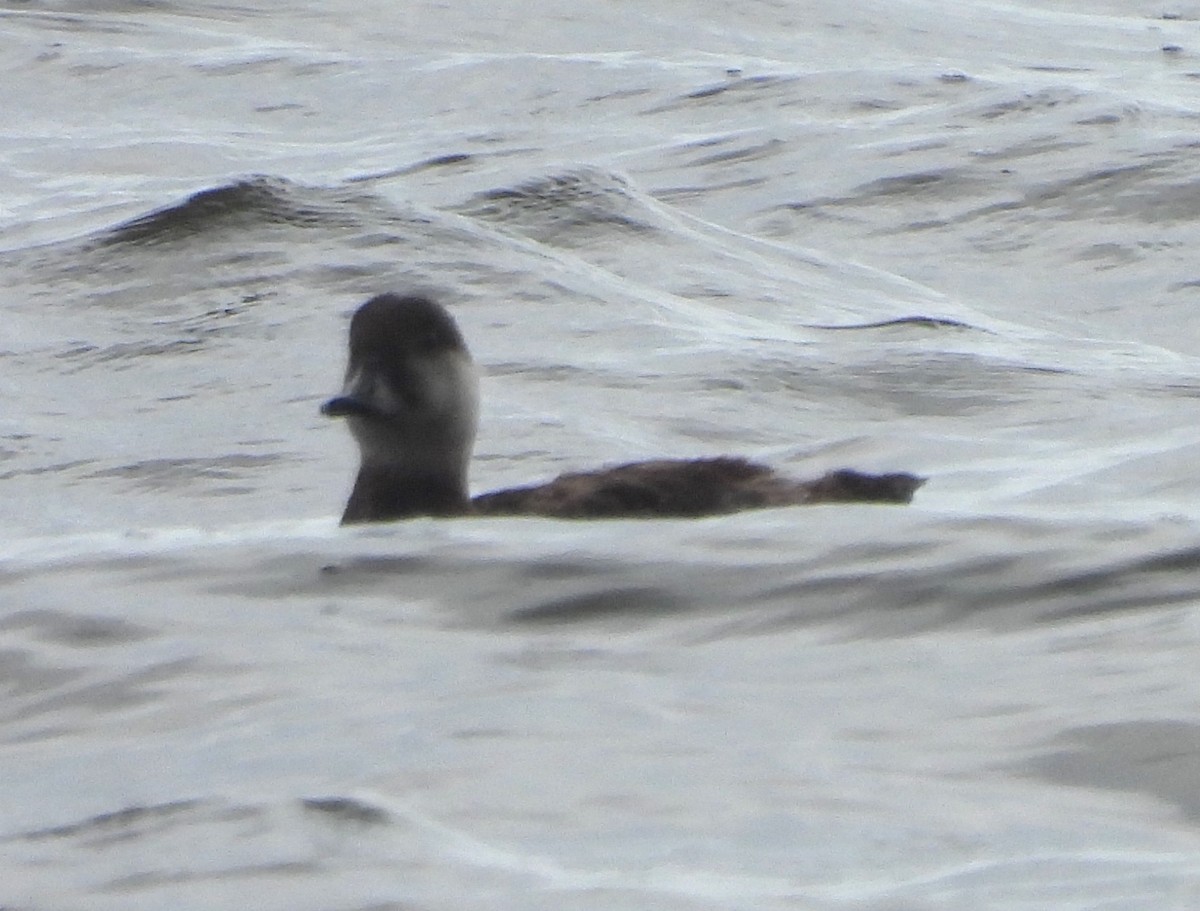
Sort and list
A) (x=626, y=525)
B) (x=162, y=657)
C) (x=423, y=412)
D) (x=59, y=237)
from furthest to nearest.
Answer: (x=59, y=237) < (x=423, y=412) < (x=626, y=525) < (x=162, y=657)

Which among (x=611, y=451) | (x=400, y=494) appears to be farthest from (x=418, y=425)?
(x=611, y=451)

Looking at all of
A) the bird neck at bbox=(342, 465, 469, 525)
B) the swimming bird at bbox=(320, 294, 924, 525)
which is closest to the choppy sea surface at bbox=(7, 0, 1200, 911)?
the bird neck at bbox=(342, 465, 469, 525)

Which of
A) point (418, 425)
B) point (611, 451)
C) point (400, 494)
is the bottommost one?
point (611, 451)

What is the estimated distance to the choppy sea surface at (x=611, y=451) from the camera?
424 centimetres

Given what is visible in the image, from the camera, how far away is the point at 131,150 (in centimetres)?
1725

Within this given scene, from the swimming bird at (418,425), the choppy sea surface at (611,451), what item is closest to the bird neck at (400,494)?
the swimming bird at (418,425)

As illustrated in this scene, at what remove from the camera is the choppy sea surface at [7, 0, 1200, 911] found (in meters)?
4.24

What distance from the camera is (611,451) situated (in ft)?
33.2

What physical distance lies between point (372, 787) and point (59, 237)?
34.2ft

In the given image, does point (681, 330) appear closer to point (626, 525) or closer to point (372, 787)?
point (626, 525)

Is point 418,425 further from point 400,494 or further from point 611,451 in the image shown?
point 611,451

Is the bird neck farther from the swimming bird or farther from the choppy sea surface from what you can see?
the choppy sea surface

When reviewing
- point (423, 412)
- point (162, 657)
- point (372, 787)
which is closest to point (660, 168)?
point (423, 412)

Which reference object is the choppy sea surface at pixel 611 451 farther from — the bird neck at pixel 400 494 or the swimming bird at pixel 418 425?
the swimming bird at pixel 418 425
